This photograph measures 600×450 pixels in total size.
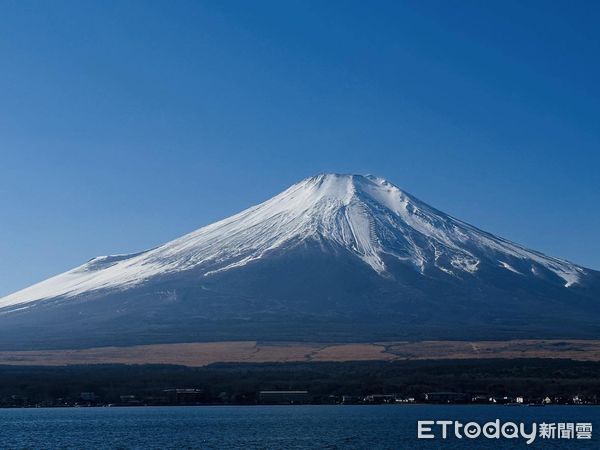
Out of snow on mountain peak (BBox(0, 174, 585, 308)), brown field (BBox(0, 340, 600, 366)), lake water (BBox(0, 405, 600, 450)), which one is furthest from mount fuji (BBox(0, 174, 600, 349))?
lake water (BBox(0, 405, 600, 450))

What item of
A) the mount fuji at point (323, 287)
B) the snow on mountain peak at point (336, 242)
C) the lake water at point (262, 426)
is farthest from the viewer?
the snow on mountain peak at point (336, 242)

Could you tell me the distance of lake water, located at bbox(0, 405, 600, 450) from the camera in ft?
179

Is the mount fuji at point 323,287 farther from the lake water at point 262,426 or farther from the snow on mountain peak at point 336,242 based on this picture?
the lake water at point 262,426

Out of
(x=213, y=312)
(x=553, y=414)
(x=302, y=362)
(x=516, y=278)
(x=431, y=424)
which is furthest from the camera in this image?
(x=516, y=278)

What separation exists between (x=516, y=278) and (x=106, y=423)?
9932 centimetres

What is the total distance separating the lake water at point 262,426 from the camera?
179 feet

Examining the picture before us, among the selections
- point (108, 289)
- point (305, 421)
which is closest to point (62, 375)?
point (305, 421)

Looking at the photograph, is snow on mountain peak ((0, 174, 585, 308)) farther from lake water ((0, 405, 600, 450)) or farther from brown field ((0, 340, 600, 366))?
lake water ((0, 405, 600, 450))

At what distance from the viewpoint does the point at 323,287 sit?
156m

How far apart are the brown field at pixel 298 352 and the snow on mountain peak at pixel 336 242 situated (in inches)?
1501

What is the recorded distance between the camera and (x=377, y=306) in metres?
148

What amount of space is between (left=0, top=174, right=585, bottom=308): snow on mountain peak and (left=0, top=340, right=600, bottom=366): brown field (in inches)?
1501

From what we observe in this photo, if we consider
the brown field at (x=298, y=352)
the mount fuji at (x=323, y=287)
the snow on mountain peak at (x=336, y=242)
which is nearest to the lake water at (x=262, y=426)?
the brown field at (x=298, y=352)

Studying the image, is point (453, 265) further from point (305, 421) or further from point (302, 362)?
point (305, 421)
